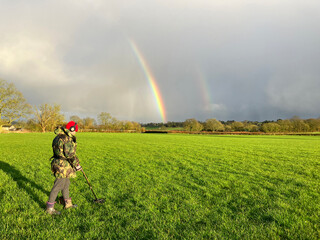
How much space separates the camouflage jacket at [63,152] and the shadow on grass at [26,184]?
1612mm

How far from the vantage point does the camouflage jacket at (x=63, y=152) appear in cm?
504

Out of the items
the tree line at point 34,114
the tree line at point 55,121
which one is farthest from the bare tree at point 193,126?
the tree line at point 34,114

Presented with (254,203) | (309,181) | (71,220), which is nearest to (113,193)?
(71,220)

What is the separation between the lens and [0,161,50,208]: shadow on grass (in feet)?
20.2

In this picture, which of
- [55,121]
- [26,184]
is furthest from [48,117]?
[26,184]

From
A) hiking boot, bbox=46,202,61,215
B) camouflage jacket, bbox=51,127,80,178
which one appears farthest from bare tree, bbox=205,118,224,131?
hiking boot, bbox=46,202,61,215

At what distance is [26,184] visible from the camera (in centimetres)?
764

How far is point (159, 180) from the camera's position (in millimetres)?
8391

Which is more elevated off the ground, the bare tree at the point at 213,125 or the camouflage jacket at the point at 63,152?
the bare tree at the point at 213,125

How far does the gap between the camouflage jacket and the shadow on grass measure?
161 centimetres

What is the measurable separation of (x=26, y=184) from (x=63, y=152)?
172 inches

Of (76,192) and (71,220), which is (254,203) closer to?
(71,220)

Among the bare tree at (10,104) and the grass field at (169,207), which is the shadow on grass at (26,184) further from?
the bare tree at (10,104)

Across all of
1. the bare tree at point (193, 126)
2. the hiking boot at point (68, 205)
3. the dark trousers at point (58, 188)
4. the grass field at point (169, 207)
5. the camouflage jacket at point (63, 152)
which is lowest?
the grass field at point (169, 207)
